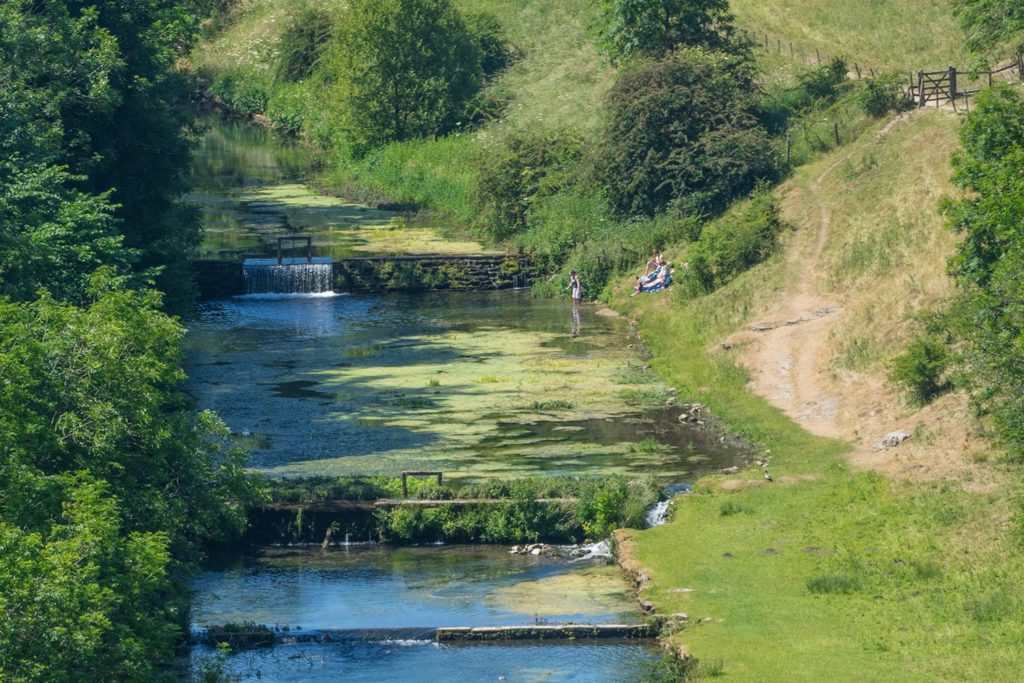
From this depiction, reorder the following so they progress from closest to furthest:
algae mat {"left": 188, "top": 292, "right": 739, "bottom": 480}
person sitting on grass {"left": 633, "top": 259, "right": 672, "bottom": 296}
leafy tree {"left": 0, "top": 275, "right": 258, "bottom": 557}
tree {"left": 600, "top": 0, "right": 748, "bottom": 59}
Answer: leafy tree {"left": 0, "top": 275, "right": 258, "bottom": 557} < algae mat {"left": 188, "top": 292, "right": 739, "bottom": 480} < person sitting on grass {"left": 633, "top": 259, "right": 672, "bottom": 296} < tree {"left": 600, "top": 0, "right": 748, "bottom": 59}

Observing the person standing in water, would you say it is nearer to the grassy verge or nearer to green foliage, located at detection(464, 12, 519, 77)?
the grassy verge

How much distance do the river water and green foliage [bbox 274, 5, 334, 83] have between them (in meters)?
39.6

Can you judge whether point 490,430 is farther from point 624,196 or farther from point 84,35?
point 624,196

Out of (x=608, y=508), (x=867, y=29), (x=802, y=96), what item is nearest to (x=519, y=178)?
(x=802, y=96)

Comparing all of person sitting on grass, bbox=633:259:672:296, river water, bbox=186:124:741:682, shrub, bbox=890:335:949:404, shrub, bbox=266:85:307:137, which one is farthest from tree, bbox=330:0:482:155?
shrub, bbox=890:335:949:404

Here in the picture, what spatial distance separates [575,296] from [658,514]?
2976 cm

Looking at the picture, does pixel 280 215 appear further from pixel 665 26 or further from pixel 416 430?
pixel 416 430

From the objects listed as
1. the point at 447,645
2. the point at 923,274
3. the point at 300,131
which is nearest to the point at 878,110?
the point at 923,274

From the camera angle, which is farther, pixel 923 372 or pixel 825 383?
pixel 825 383

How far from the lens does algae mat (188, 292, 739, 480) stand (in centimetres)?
6228

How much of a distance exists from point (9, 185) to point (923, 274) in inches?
1280

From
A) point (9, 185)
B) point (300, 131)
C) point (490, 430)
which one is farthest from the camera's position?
point (300, 131)

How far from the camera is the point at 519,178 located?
321 feet

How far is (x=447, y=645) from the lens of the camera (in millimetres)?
47438
